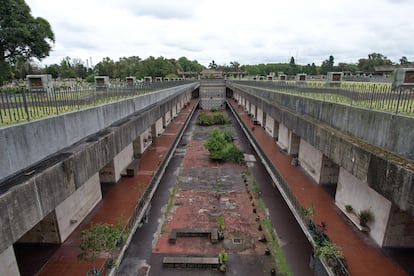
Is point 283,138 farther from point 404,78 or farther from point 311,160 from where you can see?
point 404,78

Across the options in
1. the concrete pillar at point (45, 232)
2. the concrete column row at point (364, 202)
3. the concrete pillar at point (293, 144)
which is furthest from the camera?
the concrete pillar at point (293, 144)

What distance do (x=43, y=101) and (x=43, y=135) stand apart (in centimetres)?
140

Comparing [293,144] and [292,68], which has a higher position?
[292,68]

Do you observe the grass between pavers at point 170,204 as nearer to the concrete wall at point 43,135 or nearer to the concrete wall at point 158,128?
the concrete wall at point 43,135

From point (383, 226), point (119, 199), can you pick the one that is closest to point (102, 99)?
point (119, 199)

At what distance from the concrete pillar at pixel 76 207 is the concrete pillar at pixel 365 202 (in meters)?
10.4

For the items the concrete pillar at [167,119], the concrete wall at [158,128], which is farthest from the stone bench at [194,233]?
the concrete pillar at [167,119]

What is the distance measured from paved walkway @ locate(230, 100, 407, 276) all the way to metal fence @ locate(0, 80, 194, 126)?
985cm

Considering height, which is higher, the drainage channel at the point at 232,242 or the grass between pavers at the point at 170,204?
the grass between pavers at the point at 170,204

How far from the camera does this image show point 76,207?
30.6 feet

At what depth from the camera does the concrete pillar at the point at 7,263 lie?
597 cm

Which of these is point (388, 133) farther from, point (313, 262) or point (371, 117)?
point (313, 262)

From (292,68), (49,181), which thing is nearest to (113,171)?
(49,181)

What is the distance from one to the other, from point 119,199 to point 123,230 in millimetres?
3063
